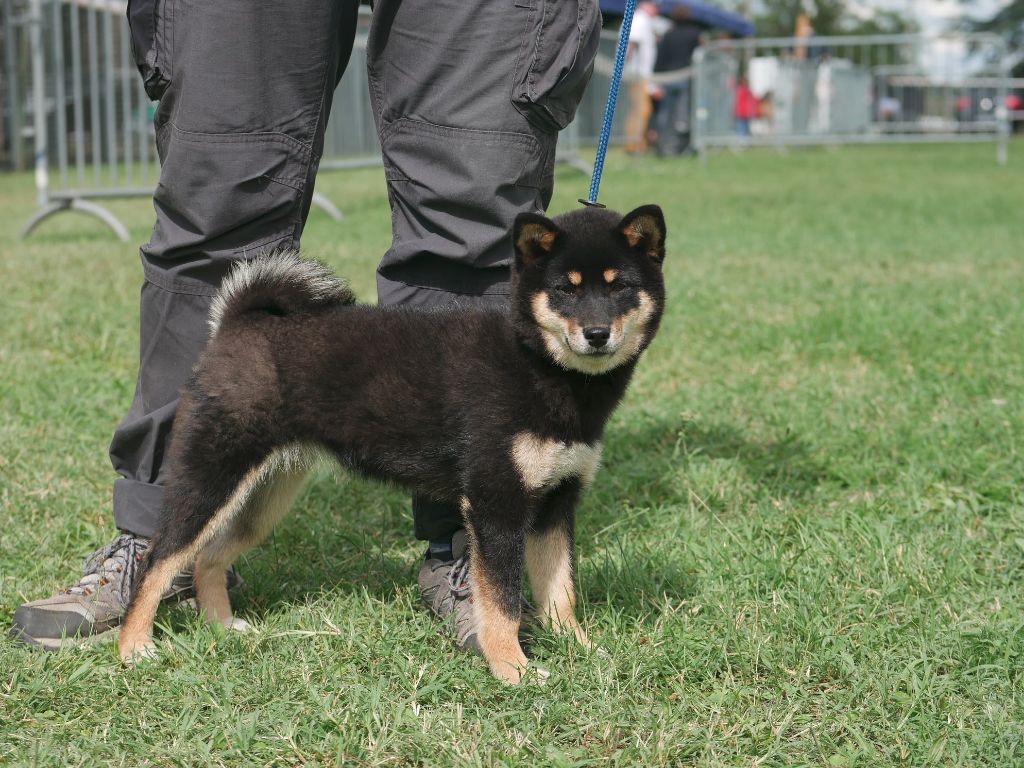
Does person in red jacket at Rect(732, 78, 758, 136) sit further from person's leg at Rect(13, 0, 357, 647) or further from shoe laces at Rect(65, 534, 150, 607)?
shoe laces at Rect(65, 534, 150, 607)

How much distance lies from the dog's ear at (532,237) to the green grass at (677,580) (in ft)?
2.77

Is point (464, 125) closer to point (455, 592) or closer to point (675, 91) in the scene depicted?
point (455, 592)

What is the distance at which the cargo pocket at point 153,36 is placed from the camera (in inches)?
108

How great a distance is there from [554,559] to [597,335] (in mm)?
629

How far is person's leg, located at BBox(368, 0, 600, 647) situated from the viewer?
274 centimetres

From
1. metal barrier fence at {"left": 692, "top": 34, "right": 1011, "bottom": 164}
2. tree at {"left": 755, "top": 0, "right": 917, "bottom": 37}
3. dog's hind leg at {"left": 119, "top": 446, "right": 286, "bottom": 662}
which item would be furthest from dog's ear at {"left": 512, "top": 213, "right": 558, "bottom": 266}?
tree at {"left": 755, "top": 0, "right": 917, "bottom": 37}

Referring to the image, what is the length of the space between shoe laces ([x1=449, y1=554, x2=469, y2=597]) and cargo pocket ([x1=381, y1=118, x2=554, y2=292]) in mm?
723

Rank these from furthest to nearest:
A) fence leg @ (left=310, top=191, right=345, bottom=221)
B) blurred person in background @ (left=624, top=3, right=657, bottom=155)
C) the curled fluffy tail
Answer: blurred person in background @ (left=624, top=3, right=657, bottom=155) → fence leg @ (left=310, top=191, right=345, bottom=221) → the curled fluffy tail

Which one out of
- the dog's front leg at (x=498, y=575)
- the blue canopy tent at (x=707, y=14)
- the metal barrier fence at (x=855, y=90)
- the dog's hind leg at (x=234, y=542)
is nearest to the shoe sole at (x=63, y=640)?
the dog's hind leg at (x=234, y=542)

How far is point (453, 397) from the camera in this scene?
2.59 metres

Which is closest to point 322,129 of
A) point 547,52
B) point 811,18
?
point 547,52

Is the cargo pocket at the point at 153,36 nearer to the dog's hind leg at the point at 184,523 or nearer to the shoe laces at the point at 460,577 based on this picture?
the dog's hind leg at the point at 184,523

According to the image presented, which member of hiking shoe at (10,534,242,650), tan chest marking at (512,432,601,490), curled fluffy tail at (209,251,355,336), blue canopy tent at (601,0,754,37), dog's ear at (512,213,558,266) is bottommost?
hiking shoe at (10,534,242,650)

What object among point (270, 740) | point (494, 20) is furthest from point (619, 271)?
point (270, 740)
